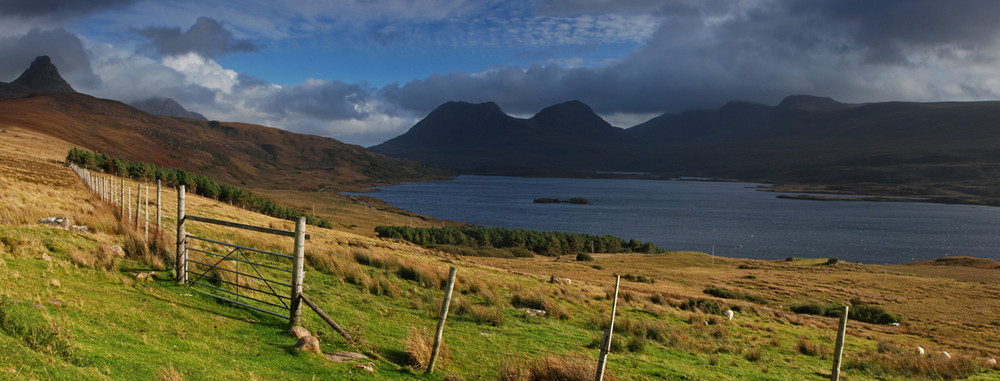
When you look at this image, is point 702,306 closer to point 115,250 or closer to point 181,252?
point 181,252

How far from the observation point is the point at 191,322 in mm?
8078

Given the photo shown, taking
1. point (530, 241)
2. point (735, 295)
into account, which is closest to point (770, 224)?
point (530, 241)

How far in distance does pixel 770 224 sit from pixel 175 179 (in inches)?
3672

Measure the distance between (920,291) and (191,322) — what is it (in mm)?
45939

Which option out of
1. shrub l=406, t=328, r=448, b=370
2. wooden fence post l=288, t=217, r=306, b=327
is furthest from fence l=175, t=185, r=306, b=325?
shrub l=406, t=328, r=448, b=370

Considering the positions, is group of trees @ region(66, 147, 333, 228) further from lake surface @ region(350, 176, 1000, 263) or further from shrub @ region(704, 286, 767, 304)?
lake surface @ region(350, 176, 1000, 263)

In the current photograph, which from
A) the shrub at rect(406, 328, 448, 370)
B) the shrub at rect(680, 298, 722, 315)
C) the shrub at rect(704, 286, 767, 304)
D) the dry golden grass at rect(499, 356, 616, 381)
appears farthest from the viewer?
the shrub at rect(704, 286, 767, 304)

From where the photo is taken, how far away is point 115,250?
1123cm

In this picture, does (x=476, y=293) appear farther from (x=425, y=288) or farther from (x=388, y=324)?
(x=388, y=324)

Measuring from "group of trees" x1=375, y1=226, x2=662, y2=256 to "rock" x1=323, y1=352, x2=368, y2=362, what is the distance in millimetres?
51238

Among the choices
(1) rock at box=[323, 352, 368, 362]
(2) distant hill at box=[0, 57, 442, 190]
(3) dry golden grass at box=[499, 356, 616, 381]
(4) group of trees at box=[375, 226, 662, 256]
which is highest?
(2) distant hill at box=[0, 57, 442, 190]

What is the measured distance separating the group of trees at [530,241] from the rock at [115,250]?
1870 inches

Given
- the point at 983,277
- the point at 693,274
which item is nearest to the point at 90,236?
the point at 693,274

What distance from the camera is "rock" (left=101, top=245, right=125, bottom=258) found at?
10.9 metres
